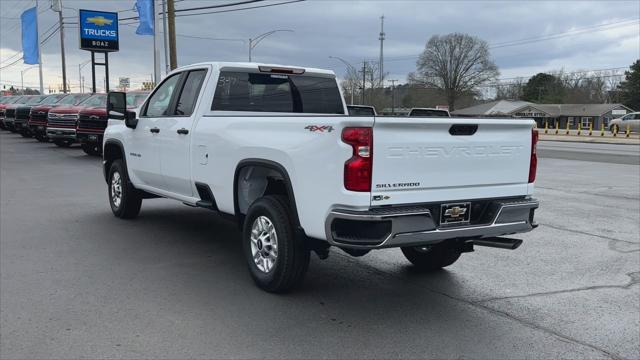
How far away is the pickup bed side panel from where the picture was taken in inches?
165

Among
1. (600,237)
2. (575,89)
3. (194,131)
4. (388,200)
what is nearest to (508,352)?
(388,200)

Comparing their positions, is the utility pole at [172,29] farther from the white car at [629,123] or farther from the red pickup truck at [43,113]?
the white car at [629,123]

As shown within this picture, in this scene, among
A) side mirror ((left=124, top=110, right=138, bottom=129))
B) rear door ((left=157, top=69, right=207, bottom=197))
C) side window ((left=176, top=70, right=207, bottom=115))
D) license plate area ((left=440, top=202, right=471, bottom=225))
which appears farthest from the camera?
side mirror ((left=124, top=110, right=138, bottom=129))

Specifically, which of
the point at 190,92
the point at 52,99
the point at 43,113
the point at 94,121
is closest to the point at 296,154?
the point at 190,92

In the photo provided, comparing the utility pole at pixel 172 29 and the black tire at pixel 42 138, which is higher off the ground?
the utility pole at pixel 172 29

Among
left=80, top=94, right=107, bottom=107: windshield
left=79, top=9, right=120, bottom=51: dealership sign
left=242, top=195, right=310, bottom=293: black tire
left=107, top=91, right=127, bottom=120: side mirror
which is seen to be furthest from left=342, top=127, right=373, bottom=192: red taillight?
left=79, top=9, right=120, bottom=51: dealership sign

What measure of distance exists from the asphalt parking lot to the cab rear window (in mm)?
1671

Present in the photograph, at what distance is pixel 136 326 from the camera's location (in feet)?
14.3

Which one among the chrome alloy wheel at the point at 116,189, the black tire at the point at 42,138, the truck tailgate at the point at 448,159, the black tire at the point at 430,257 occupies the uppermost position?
the truck tailgate at the point at 448,159

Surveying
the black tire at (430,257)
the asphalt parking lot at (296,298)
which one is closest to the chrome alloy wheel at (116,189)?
the asphalt parking lot at (296,298)

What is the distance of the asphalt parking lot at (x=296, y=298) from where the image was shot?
13.5 ft

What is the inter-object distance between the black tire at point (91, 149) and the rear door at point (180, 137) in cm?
1313

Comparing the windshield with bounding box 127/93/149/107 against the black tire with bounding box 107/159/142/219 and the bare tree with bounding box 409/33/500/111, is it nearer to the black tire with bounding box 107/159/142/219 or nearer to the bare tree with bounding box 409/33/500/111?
the black tire with bounding box 107/159/142/219

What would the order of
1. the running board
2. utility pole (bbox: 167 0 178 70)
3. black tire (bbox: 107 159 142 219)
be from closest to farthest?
the running board
black tire (bbox: 107 159 142 219)
utility pole (bbox: 167 0 178 70)
